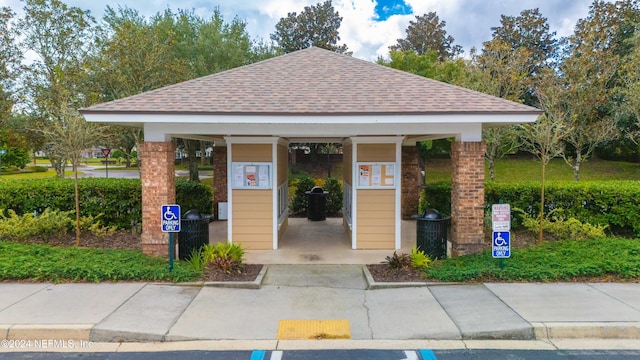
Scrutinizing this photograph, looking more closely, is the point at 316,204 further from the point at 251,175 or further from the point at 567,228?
the point at 567,228

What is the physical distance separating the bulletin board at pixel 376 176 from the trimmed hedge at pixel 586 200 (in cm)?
305

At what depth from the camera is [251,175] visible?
362 inches

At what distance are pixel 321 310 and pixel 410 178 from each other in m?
8.29

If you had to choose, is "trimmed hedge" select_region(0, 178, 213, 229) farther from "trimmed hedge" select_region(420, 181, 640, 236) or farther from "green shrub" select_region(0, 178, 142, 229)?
"trimmed hedge" select_region(420, 181, 640, 236)

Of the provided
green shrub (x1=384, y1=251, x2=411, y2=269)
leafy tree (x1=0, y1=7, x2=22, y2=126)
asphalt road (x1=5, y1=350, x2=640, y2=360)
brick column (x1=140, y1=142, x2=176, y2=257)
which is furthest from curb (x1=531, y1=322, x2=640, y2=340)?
leafy tree (x1=0, y1=7, x2=22, y2=126)

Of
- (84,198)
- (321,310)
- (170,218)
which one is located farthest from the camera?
(84,198)

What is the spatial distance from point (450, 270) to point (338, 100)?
3.71 metres

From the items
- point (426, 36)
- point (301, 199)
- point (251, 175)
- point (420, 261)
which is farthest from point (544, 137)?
point (426, 36)

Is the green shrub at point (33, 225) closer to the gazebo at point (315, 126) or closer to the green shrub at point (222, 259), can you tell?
the gazebo at point (315, 126)

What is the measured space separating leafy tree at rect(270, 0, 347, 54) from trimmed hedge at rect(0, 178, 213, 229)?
30114 mm

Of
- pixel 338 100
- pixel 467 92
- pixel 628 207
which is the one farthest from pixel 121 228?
pixel 628 207

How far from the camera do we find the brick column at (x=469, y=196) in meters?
7.84

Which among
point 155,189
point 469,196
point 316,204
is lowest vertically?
point 316,204

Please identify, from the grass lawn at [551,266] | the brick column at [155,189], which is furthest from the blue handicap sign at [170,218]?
the grass lawn at [551,266]
